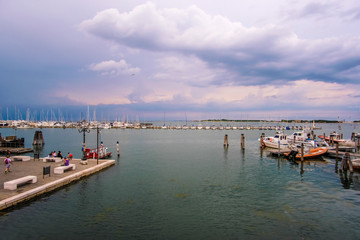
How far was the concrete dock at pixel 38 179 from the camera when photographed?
1686cm

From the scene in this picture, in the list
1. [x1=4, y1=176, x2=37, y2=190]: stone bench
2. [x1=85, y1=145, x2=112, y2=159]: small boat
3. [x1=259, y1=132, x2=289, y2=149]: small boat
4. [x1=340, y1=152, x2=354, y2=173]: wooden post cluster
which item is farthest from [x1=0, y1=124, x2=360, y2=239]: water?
[x1=259, y1=132, x2=289, y2=149]: small boat

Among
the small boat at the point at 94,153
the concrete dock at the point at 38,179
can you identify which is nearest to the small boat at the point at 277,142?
the small boat at the point at 94,153

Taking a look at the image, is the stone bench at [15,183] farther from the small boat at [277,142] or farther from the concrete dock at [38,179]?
the small boat at [277,142]

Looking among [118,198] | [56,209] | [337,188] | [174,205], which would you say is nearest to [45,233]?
[56,209]

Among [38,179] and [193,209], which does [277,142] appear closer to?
[193,209]

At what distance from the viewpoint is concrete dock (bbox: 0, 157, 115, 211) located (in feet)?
55.3

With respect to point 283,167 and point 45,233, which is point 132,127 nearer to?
point 283,167

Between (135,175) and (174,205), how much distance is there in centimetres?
1150

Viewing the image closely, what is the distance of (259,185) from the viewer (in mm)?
24594

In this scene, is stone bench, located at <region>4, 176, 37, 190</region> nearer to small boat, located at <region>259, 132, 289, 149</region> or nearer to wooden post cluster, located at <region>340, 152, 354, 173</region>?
wooden post cluster, located at <region>340, 152, 354, 173</region>

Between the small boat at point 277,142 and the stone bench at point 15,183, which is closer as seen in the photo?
the stone bench at point 15,183

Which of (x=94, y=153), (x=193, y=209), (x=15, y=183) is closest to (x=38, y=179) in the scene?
(x=15, y=183)

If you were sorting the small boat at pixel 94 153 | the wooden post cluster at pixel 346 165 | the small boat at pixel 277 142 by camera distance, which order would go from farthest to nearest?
the small boat at pixel 277 142
the small boat at pixel 94 153
the wooden post cluster at pixel 346 165

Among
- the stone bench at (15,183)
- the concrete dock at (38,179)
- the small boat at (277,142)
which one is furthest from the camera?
the small boat at (277,142)
